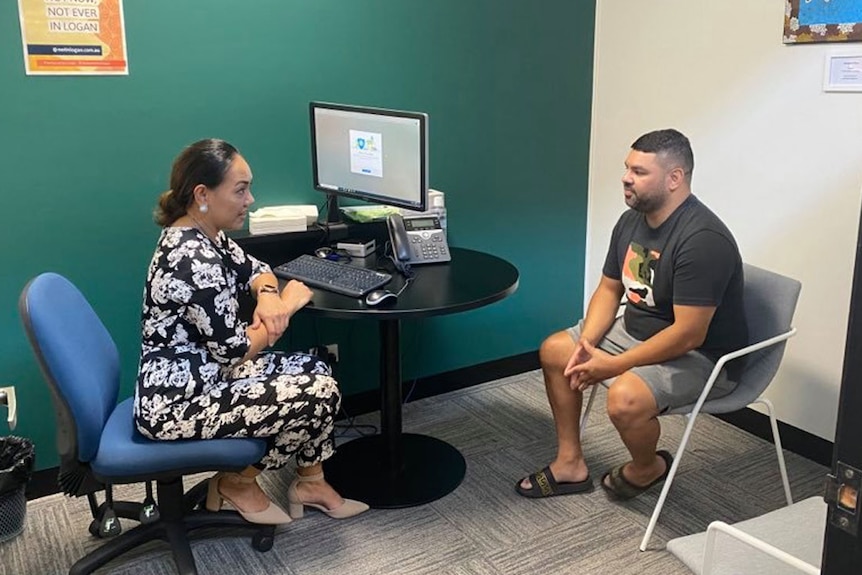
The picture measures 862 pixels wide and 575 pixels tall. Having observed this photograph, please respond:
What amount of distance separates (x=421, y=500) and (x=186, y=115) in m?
1.50

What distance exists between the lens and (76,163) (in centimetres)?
257

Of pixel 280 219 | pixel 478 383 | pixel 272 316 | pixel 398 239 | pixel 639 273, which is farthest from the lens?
pixel 478 383

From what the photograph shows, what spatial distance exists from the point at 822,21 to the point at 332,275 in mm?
1804

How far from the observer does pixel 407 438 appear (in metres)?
3.03

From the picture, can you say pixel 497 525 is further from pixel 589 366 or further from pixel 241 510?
pixel 241 510

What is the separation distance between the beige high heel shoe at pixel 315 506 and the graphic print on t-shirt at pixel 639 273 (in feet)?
3.64

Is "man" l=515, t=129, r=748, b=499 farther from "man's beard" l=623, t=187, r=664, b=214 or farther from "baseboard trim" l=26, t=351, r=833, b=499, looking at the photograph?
"baseboard trim" l=26, t=351, r=833, b=499

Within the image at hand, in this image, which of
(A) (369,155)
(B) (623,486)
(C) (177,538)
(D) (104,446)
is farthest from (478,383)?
(D) (104,446)

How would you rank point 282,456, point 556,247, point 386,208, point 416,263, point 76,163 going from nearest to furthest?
point 282,456, point 76,163, point 416,263, point 386,208, point 556,247

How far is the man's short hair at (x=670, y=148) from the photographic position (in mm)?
2400

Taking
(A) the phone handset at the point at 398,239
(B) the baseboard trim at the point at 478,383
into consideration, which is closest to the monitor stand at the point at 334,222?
(A) the phone handset at the point at 398,239

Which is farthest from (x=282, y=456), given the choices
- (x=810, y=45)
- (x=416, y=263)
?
(x=810, y=45)

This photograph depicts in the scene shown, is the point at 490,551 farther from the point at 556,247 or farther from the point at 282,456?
the point at 556,247

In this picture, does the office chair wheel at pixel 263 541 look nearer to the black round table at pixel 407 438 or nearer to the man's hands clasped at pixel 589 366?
the black round table at pixel 407 438
